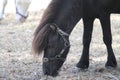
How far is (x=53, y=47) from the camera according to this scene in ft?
15.0

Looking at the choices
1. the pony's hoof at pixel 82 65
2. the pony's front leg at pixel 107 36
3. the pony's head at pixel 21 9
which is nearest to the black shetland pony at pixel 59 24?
Result: the pony's front leg at pixel 107 36

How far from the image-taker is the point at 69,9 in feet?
15.7

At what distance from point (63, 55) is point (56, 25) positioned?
14.6 inches

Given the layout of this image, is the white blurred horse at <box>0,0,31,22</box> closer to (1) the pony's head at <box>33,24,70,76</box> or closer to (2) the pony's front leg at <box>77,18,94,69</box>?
(2) the pony's front leg at <box>77,18,94,69</box>

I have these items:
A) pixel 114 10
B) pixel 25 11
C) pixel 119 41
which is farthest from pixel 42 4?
pixel 114 10

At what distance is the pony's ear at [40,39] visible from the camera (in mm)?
4414

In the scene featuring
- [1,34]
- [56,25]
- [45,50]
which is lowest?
[1,34]

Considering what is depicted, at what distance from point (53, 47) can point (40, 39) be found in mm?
232

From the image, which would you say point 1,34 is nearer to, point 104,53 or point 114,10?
point 104,53

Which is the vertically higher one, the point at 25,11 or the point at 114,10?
the point at 114,10

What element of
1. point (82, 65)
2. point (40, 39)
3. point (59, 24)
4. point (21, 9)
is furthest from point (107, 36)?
point (21, 9)

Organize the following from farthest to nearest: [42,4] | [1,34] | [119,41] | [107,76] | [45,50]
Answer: [42,4], [1,34], [119,41], [107,76], [45,50]

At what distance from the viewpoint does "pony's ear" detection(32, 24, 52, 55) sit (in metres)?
4.41

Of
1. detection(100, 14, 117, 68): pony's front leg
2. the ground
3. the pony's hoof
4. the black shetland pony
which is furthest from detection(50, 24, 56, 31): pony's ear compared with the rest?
the pony's hoof
